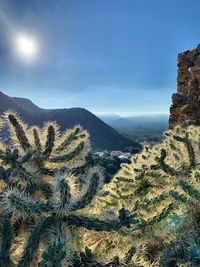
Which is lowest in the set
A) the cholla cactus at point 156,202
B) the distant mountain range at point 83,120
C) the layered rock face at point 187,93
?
the distant mountain range at point 83,120

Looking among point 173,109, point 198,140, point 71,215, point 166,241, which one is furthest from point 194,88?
point 71,215

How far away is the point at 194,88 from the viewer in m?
15.1

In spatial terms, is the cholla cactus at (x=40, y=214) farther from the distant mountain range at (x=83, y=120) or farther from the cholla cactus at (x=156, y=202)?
the distant mountain range at (x=83, y=120)

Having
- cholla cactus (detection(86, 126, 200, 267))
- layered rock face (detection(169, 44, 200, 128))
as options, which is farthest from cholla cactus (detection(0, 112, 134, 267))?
layered rock face (detection(169, 44, 200, 128))

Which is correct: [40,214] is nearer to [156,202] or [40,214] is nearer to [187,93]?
[156,202]

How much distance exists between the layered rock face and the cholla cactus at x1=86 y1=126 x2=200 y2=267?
7.75 metres

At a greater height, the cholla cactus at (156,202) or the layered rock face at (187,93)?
the layered rock face at (187,93)

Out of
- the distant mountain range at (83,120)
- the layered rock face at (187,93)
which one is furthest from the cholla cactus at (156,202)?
the distant mountain range at (83,120)

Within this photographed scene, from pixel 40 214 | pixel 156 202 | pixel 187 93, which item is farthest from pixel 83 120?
pixel 40 214

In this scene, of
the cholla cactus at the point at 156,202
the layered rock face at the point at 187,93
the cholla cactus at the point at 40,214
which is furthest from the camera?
the layered rock face at the point at 187,93

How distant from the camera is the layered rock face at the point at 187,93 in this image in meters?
14.3

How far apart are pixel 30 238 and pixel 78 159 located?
167cm

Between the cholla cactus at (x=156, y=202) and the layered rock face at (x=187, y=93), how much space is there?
7750mm

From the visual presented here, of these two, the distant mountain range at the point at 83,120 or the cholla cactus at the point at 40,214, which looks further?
the distant mountain range at the point at 83,120
